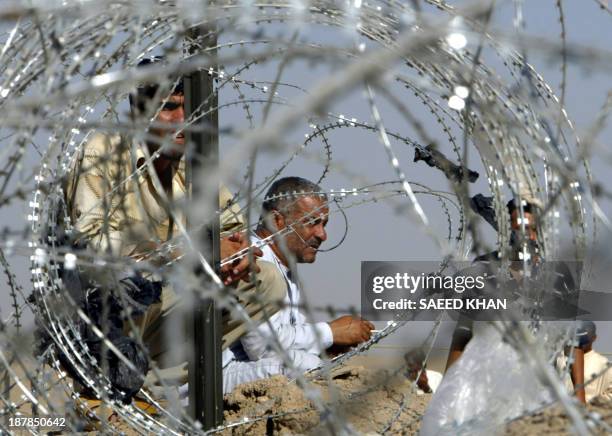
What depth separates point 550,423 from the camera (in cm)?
414

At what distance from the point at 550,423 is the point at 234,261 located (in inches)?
82.8

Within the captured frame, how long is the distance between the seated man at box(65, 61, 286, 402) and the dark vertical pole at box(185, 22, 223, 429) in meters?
0.13

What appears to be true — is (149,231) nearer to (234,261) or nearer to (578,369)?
(234,261)

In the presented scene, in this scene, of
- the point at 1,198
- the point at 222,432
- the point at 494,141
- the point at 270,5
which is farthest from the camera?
the point at 222,432

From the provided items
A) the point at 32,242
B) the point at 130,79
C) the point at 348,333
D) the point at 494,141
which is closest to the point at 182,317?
the point at 348,333

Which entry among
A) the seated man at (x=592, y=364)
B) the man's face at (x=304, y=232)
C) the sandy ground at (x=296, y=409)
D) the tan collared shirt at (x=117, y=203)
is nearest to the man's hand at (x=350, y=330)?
the sandy ground at (x=296, y=409)

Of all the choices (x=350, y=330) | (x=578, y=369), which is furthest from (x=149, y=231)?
(x=578, y=369)

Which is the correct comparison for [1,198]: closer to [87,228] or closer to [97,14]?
[97,14]

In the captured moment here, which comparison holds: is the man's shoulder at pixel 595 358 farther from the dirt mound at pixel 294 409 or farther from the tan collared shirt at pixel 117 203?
the tan collared shirt at pixel 117 203

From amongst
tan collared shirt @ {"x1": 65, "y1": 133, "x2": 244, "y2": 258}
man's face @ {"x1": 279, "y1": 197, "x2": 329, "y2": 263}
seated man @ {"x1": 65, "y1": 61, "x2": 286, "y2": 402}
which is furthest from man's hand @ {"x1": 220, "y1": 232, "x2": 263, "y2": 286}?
man's face @ {"x1": 279, "y1": 197, "x2": 329, "y2": 263}

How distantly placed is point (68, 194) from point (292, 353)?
1.81 metres

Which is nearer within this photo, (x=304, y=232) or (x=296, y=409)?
(x=296, y=409)

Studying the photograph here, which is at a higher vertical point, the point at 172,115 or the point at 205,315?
the point at 172,115

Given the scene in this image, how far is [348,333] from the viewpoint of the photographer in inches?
276
